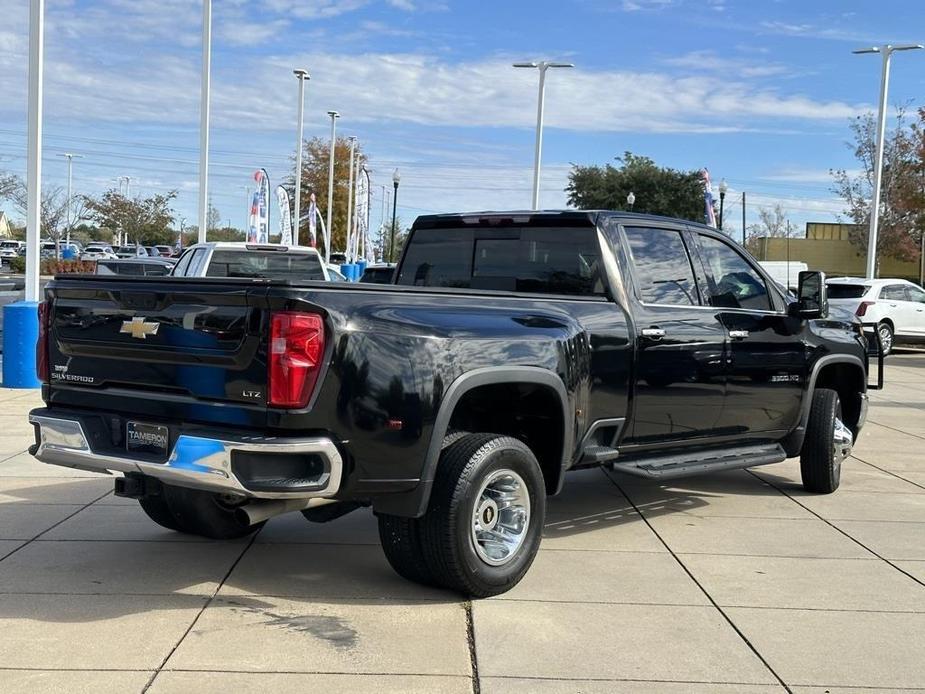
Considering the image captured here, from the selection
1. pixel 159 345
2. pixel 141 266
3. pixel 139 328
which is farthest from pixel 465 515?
pixel 141 266

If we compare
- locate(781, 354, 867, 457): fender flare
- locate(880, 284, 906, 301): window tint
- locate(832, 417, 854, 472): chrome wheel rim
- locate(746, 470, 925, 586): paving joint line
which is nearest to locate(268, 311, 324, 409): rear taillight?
locate(746, 470, 925, 586): paving joint line

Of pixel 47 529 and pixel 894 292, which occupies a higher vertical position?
pixel 894 292

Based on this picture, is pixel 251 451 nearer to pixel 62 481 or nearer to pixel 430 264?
pixel 430 264

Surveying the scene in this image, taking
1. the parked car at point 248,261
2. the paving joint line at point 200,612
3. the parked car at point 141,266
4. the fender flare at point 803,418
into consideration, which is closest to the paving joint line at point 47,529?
the paving joint line at point 200,612

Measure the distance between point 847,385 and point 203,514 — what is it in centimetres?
527

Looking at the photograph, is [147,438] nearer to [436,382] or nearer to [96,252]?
[436,382]

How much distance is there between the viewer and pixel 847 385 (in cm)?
856

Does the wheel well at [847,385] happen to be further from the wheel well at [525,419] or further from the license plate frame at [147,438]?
the license plate frame at [147,438]

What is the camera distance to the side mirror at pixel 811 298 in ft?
24.3

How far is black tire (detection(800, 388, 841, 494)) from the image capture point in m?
7.77

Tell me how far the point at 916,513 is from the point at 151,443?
17.9 feet

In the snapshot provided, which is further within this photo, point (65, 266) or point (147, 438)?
point (65, 266)

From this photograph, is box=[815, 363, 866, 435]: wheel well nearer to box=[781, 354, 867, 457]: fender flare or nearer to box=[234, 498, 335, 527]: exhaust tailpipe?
box=[781, 354, 867, 457]: fender flare

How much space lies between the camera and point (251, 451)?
14.5 feet
